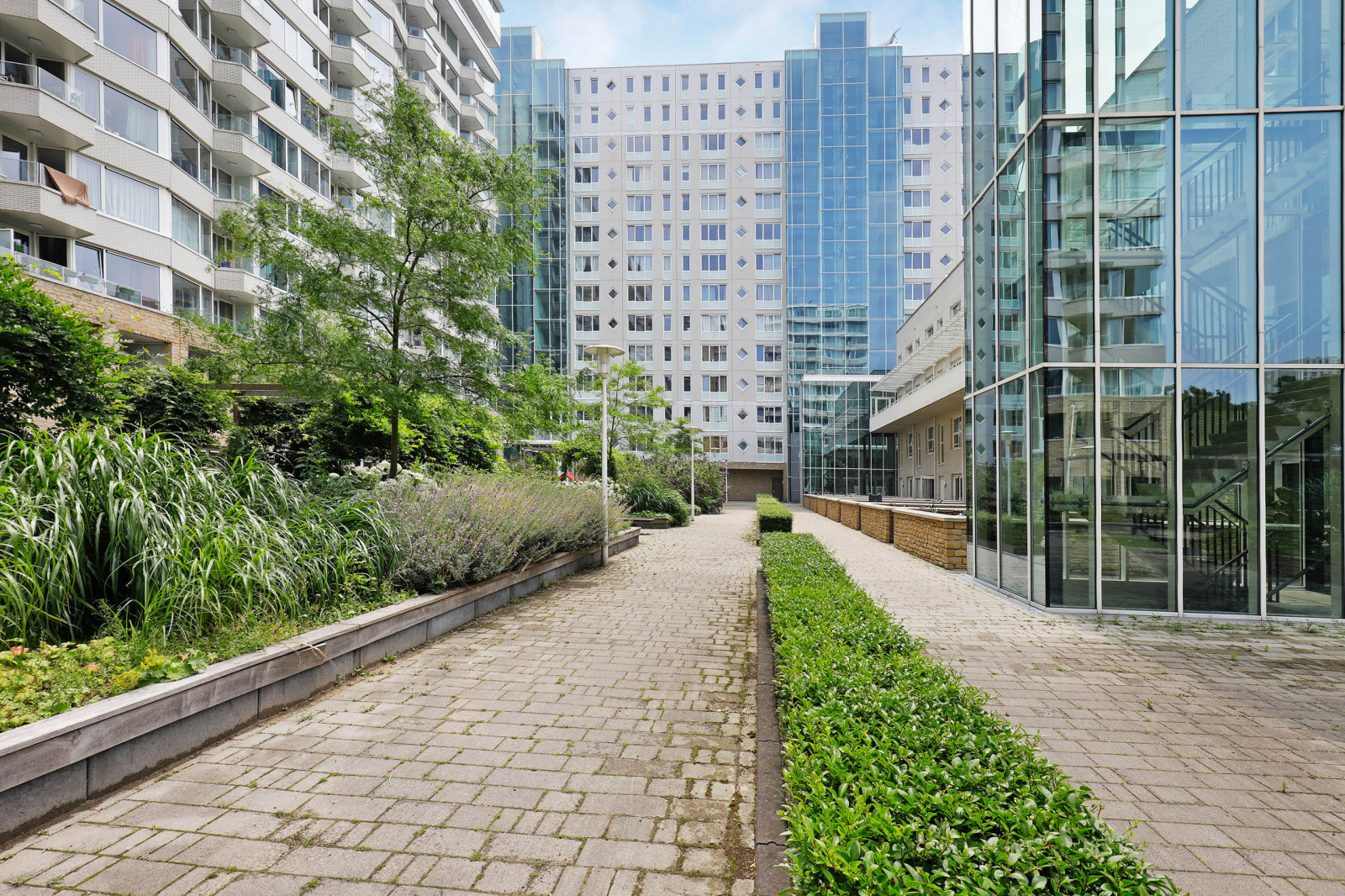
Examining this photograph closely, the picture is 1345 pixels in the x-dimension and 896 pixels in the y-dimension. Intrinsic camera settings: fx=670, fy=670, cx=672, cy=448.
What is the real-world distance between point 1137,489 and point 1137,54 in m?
5.48

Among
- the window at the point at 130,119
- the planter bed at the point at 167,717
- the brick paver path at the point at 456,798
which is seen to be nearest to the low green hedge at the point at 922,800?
the brick paver path at the point at 456,798

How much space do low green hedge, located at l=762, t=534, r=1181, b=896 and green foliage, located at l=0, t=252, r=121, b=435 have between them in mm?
8621

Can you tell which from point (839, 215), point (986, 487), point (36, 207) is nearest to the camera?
point (986, 487)

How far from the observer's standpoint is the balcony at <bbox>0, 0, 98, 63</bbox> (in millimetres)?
19562

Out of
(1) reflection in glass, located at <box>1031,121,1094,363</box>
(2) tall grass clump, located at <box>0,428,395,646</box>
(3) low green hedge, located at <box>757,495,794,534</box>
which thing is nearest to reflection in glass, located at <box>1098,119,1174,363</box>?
(1) reflection in glass, located at <box>1031,121,1094,363</box>

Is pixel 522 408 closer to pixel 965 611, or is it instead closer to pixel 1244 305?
pixel 965 611

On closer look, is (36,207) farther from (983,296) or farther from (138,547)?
(983,296)

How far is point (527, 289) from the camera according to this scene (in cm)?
5388

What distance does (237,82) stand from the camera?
26.9 m

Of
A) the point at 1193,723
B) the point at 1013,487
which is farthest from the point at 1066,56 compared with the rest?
the point at 1193,723

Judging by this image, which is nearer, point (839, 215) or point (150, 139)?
point (150, 139)

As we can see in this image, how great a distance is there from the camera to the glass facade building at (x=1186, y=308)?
26.4ft

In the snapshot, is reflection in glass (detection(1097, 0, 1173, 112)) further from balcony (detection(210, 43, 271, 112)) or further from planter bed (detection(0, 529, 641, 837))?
balcony (detection(210, 43, 271, 112))

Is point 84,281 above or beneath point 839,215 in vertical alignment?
beneath
